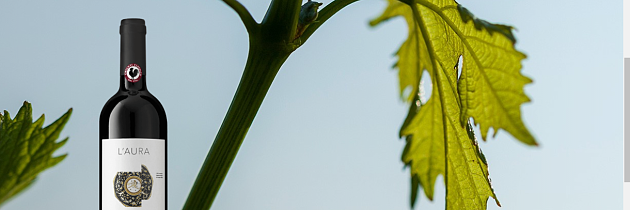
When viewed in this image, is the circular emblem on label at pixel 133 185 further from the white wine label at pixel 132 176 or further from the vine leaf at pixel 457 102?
the vine leaf at pixel 457 102

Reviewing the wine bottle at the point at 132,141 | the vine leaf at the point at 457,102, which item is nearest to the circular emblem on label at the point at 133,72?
the wine bottle at the point at 132,141

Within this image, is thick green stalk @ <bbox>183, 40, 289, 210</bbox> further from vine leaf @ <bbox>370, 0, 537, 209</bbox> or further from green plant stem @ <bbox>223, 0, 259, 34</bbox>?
vine leaf @ <bbox>370, 0, 537, 209</bbox>

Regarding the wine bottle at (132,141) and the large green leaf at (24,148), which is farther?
the wine bottle at (132,141)

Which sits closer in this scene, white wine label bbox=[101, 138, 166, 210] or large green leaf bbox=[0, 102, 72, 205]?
large green leaf bbox=[0, 102, 72, 205]

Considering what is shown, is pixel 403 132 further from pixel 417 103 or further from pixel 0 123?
pixel 0 123

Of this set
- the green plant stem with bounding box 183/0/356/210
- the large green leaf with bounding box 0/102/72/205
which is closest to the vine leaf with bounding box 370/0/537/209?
the green plant stem with bounding box 183/0/356/210

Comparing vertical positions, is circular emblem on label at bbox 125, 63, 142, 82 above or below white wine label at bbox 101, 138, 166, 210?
above

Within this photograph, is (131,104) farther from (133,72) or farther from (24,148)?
(24,148)

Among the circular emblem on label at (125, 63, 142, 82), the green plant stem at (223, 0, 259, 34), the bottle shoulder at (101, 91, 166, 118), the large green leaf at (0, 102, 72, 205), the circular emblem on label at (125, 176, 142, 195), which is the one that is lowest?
the circular emblem on label at (125, 176, 142, 195)
